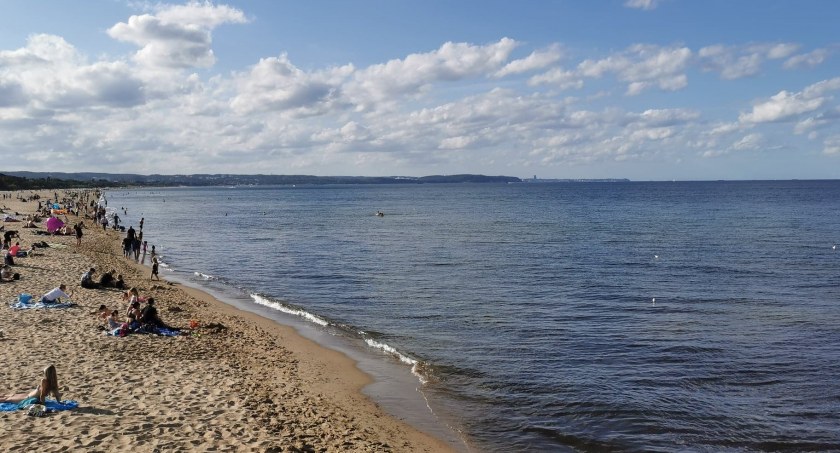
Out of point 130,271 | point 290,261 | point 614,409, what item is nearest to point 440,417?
point 614,409

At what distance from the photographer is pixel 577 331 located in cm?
2036

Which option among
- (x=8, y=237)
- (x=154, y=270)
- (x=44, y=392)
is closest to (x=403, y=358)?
(x=44, y=392)

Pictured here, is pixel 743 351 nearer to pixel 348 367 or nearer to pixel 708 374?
pixel 708 374

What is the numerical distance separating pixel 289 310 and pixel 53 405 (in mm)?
13571

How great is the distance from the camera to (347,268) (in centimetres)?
3566

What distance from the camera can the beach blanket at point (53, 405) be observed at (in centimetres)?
1102

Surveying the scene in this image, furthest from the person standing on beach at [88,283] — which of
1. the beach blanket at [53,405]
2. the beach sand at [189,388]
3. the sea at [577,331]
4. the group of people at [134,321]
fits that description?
the beach blanket at [53,405]

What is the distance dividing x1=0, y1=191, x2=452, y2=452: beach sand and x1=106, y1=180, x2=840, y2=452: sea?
52.7 inches

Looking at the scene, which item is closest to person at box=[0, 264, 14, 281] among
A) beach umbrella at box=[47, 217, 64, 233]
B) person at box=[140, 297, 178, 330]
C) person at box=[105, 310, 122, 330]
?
person at box=[105, 310, 122, 330]

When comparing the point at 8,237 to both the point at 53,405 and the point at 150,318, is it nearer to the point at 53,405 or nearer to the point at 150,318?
the point at 150,318

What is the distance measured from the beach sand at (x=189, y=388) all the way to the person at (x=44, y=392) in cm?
49

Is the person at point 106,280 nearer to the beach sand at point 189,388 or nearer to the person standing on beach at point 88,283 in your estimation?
the person standing on beach at point 88,283

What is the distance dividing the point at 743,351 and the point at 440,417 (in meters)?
10.1

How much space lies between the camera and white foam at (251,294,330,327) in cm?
2271
